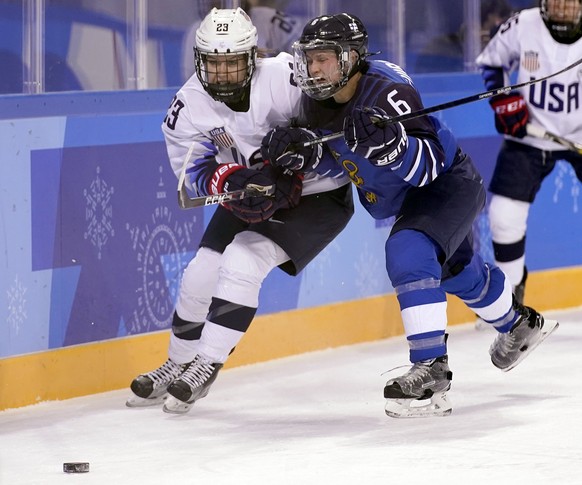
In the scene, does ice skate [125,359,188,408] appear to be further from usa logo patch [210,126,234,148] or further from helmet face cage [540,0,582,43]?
helmet face cage [540,0,582,43]

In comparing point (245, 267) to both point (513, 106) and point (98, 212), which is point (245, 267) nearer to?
point (98, 212)

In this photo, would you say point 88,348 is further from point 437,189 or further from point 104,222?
point 437,189

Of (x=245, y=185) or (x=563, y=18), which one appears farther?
(x=563, y=18)

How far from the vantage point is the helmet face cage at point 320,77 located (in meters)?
3.93

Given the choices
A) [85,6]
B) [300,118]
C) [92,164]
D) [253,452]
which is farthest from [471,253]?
[85,6]

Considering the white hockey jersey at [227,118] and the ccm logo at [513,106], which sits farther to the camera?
the ccm logo at [513,106]

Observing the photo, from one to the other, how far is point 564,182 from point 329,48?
260 cm

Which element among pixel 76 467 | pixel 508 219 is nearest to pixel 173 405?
pixel 76 467

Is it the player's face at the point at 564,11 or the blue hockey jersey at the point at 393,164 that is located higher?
the player's face at the point at 564,11

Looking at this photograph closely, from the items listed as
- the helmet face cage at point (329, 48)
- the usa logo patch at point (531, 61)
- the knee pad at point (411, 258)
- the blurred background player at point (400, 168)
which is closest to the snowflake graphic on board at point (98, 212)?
the blurred background player at point (400, 168)

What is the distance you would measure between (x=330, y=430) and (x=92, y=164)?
1.22 m

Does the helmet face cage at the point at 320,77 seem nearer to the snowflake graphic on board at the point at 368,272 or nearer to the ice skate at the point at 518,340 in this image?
the ice skate at the point at 518,340

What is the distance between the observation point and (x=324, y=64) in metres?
3.94

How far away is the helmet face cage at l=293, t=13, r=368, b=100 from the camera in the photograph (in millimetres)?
3934
